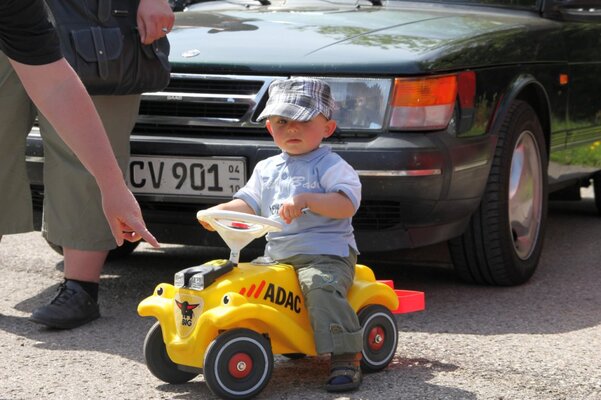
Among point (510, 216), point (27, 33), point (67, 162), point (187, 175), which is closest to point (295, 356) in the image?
point (187, 175)

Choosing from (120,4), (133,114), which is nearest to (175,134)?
(133,114)

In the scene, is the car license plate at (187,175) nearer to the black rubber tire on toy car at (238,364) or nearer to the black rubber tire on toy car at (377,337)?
the black rubber tire on toy car at (377,337)

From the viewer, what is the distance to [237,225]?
4020mm

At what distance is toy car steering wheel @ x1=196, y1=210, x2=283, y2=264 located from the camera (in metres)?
3.92

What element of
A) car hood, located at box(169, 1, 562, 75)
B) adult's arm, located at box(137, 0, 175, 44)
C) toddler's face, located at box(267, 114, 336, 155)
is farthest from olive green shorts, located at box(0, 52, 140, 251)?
toddler's face, located at box(267, 114, 336, 155)

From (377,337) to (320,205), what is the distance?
18.8 inches

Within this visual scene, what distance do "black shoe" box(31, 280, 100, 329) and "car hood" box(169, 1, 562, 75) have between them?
3.37 feet

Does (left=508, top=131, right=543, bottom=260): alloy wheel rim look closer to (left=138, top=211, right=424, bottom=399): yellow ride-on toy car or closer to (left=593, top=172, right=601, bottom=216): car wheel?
(left=138, top=211, right=424, bottom=399): yellow ride-on toy car

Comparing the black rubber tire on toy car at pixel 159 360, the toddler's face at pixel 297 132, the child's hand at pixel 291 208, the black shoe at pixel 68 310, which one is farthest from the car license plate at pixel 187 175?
the black rubber tire on toy car at pixel 159 360

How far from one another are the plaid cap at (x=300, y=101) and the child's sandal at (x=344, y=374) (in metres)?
0.76

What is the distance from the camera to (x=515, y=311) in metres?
5.14

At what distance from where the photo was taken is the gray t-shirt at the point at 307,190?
4.14 m

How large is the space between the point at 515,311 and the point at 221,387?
5.70ft

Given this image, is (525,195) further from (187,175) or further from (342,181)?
(342,181)
